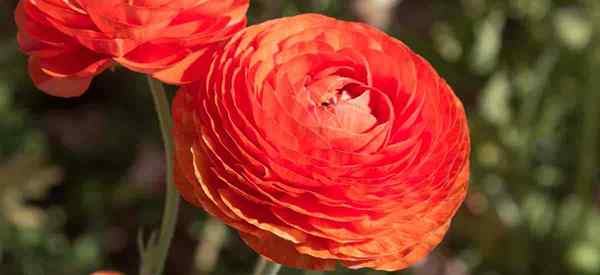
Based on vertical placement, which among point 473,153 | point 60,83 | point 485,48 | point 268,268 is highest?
point 60,83

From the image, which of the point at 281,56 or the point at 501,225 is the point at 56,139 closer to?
the point at 501,225

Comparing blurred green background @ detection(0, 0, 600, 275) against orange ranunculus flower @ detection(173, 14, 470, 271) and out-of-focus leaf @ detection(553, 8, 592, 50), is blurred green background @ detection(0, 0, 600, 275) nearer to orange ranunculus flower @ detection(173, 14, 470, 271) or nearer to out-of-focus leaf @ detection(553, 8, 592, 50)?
out-of-focus leaf @ detection(553, 8, 592, 50)

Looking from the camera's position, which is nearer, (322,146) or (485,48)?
(322,146)

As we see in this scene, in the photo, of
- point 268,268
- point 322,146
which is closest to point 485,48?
point 268,268

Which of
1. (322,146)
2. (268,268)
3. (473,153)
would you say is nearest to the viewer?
(322,146)

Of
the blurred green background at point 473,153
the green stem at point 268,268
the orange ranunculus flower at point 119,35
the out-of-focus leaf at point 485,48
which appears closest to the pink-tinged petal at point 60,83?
the orange ranunculus flower at point 119,35

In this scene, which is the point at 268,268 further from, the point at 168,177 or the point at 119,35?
the point at 119,35

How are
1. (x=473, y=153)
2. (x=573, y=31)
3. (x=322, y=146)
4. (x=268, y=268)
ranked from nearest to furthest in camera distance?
(x=322, y=146)
(x=268, y=268)
(x=473, y=153)
(x=573, y=31)
